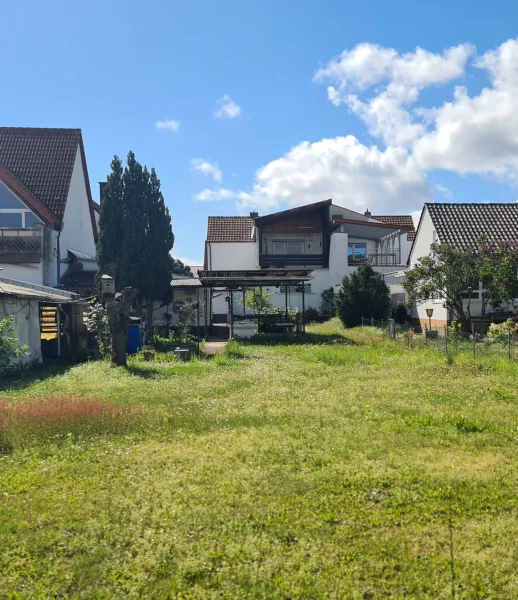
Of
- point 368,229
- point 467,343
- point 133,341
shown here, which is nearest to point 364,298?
point 467,343

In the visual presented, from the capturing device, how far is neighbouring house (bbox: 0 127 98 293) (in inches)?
1016

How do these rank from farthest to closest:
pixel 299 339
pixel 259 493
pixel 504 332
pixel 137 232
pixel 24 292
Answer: pixel 137 232 → pixel 299 339 → pixel 504 332 → pixel 24 292 → pixel 259 493

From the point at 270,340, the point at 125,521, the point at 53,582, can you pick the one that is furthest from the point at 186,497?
the point at 270,340

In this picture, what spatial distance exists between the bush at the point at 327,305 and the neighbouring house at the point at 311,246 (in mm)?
419

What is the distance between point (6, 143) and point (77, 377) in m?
22.5

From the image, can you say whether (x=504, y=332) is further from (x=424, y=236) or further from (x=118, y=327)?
(x=424, y=236)

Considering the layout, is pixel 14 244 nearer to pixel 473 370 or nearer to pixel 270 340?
pixel 270 340

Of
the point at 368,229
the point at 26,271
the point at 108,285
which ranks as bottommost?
the point at 108,285

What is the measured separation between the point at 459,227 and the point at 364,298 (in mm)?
5750

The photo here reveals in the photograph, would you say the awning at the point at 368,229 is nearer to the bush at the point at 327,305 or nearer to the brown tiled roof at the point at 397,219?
the bush at the point at 327,305

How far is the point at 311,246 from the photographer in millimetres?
39312

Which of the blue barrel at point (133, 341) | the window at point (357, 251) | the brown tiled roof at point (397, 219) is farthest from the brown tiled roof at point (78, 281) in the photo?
the brown tiled roof at point (397, 219)

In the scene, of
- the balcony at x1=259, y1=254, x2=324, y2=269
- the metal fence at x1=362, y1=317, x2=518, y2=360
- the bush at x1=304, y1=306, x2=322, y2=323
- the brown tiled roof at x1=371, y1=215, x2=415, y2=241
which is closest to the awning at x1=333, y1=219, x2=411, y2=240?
the balcony at x1=259, y1=254, x2=324, y2=269

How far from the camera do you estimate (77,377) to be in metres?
13.6
